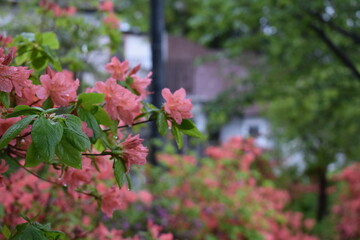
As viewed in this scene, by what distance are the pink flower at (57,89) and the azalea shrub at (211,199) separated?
2.18m

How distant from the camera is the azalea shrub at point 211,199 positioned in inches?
141

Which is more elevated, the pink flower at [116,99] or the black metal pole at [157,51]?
the pink flower at [116,99]

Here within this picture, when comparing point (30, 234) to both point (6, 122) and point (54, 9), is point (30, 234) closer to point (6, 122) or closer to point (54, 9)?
point (6, 122)

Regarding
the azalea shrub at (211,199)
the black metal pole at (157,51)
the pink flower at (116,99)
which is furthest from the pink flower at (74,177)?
the black metal pole at (157,51)

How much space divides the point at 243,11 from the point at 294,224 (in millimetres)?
2847

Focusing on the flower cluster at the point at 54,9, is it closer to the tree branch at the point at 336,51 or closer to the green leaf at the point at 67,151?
the green leaf at the point at 67,151

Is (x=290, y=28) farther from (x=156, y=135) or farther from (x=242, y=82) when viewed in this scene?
(x=156, y=135)

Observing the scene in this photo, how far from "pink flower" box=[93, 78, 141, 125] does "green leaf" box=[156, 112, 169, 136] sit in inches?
3.2

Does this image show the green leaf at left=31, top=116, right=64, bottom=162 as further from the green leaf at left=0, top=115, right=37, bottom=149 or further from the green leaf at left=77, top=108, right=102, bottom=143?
the green leaf at left=77, top=108, right=102, bottom=143

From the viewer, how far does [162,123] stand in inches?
50.0

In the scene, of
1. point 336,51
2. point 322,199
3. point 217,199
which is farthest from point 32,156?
point 322,199

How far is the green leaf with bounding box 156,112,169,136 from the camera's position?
49.6 inches

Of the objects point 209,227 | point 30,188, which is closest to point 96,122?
point 30,188

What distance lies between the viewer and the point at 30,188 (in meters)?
2.43
